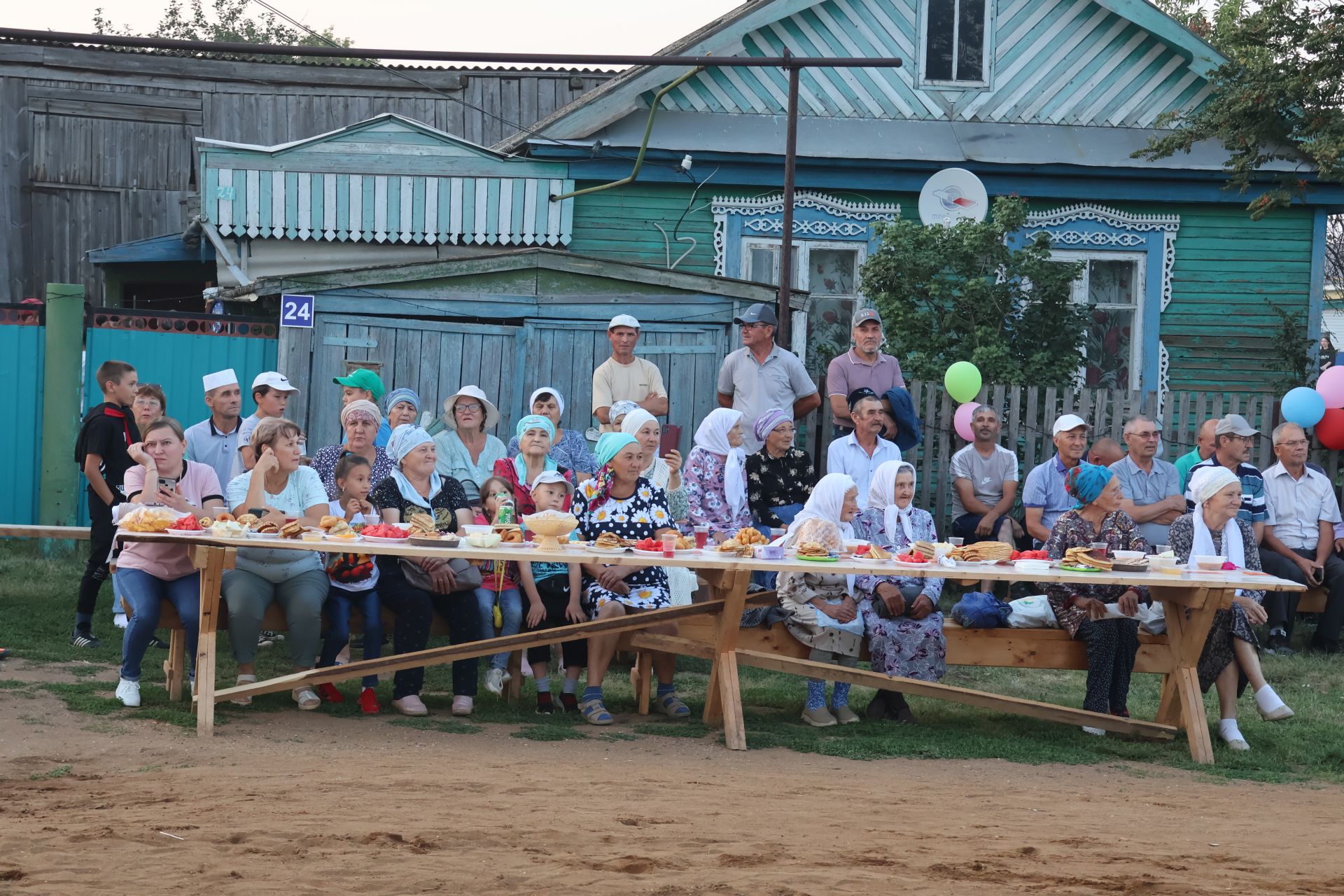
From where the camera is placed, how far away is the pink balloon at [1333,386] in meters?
10.7

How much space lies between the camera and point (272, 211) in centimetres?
1335

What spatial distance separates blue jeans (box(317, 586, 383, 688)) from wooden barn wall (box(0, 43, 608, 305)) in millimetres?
11690

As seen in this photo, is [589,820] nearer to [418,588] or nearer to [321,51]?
[418,588]

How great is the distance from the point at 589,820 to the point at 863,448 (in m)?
4.25

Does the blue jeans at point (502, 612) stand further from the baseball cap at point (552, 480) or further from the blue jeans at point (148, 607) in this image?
the blue jeans at point (148, 607)

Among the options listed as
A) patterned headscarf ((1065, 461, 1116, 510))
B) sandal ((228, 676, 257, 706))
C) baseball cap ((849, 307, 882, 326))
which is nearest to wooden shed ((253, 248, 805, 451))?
baseball cap ((849, 307, 882, 326))

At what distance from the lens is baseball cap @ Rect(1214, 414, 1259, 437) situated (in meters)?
9.42

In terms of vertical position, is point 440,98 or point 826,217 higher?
point 440,98

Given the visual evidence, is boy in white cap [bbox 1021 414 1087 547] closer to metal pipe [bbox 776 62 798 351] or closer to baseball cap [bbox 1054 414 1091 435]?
baseball cap [bbox 1054 414 1091 435]

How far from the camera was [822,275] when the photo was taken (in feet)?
47.0

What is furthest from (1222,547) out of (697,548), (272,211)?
(272,211)

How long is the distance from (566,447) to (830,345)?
510 centimetres

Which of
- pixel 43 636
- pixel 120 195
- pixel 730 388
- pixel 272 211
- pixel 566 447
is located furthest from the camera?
pixel 120 195

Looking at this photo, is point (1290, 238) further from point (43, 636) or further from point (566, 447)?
point (43, 636)
